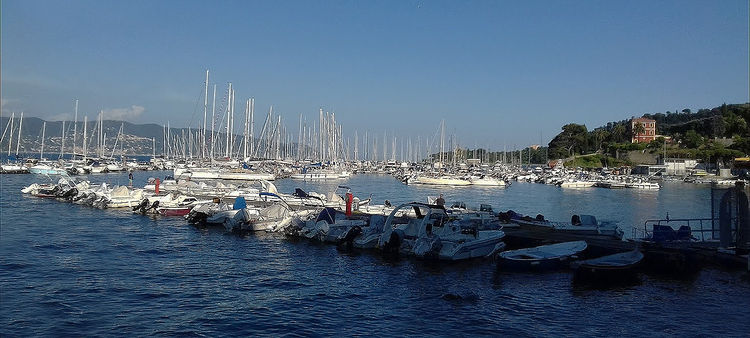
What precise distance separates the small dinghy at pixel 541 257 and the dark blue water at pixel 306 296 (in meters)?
0.68

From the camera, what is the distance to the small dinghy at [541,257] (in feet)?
85.0

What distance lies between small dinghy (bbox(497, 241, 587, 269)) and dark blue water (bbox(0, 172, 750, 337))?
0.68 meters

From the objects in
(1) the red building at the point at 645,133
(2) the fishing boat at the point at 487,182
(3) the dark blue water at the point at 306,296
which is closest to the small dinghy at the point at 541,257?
(3) the dark blue water at the point at 306,296

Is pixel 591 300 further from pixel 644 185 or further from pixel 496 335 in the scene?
pixel 644 185

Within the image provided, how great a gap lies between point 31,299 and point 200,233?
1691 cm

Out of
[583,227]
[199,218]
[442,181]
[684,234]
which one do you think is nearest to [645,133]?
[442,181]

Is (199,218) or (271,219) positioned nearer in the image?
(271,219)

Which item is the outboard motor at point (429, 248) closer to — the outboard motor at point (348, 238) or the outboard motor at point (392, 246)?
the outboard motor at point (392, 246)

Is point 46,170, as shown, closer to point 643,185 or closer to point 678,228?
point 678,228

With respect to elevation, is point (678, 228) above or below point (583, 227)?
below

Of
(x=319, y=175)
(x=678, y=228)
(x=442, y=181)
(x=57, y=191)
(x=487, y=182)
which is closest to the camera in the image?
(x=678, y=228)

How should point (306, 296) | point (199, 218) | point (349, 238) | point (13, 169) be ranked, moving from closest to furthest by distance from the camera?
1. point (306, 296)
2. point (349, 238)
3. point (199, 218)
4. point (13, 169)

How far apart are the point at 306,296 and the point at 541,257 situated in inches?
452

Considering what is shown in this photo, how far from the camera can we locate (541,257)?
26.3 meters
